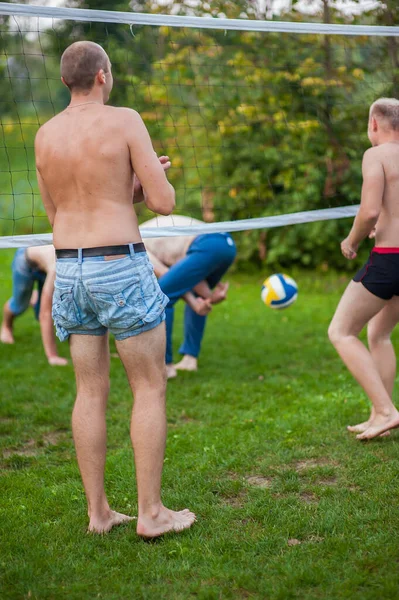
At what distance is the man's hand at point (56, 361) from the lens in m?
7.13

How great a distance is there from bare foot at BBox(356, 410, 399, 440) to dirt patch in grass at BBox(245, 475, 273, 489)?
76cm

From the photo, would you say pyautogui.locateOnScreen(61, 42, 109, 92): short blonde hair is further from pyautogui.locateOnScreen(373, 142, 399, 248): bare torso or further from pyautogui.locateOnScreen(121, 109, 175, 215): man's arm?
pyautogui.locateOnScreen(373, 142, 399, 248): bare torso

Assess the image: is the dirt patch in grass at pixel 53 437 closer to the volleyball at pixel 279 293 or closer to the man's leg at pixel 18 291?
the volleyball at pixel 279 293

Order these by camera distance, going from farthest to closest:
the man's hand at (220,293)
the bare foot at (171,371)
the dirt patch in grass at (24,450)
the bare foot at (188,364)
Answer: the bare foot at (188,364) → the bare foot at (171,371) → the man's hand at (220,293) → the dirt patch in grass at (24,450)

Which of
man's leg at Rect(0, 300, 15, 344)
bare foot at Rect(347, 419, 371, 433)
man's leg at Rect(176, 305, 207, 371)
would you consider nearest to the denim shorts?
man's leg at Rect(0, 300, 15, 344)

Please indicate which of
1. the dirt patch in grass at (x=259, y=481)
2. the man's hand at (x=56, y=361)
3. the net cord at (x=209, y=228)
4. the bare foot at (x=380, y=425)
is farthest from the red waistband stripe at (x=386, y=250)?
the man's hand at (x=56, y=361)

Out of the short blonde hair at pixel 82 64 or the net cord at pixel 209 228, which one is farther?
the net cord at pixel 209 228

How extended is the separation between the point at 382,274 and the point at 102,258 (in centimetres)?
191

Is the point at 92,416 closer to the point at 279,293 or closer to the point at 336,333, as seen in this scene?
the point at 336,333

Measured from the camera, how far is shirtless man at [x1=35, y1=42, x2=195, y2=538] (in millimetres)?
3289

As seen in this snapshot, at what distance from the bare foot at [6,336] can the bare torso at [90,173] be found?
16.5 feet

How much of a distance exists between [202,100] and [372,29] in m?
6.29

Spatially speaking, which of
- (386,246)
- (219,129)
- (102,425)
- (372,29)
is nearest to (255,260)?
(219,129)

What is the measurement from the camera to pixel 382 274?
451cm
